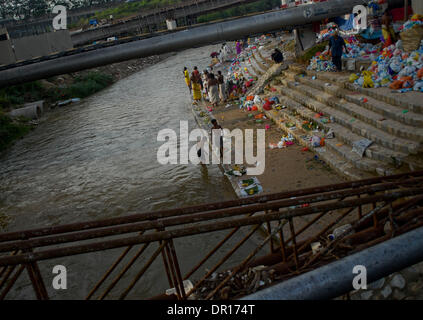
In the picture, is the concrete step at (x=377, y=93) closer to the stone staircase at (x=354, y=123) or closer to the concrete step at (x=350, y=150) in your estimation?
the stone staircase at (x=354, y=123)

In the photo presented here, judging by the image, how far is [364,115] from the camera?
8484 mm

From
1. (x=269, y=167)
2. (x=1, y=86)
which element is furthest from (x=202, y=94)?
(x=269, y=167)

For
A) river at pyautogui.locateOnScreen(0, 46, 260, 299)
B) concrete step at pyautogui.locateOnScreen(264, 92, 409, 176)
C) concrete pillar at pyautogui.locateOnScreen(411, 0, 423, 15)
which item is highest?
concrete pillar at pyautogui.locateOnScreen(411, 0, 423, 15)

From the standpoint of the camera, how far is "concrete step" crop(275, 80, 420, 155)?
677 cm

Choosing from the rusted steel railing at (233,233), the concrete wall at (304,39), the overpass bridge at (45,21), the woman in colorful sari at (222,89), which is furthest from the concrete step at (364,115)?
the overpass bridge at (45,21)

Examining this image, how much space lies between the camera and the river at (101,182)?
654 centimetres

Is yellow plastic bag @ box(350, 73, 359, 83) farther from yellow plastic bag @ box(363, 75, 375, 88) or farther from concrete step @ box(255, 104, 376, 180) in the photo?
concrete step @ box(255, 104, 376, 180)

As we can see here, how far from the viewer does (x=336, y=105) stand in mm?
9852

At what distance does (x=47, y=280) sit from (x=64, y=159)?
285 inches

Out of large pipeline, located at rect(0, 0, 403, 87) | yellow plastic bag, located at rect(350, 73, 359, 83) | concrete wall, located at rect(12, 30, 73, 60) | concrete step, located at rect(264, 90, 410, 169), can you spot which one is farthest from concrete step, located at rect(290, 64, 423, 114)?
concrete wall, located at rect(12, 30, 73, 60)

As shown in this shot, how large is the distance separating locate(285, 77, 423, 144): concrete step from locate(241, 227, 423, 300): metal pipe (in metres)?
4.48

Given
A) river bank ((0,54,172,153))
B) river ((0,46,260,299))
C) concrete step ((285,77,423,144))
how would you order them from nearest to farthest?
river ((0,46,260,299)) < concrete step ((285,77,423,144)) < river bank ((0,54,172,153))

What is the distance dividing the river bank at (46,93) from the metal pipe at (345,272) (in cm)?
1665

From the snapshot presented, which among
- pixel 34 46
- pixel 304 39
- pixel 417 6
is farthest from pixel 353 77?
pixel 34 46
